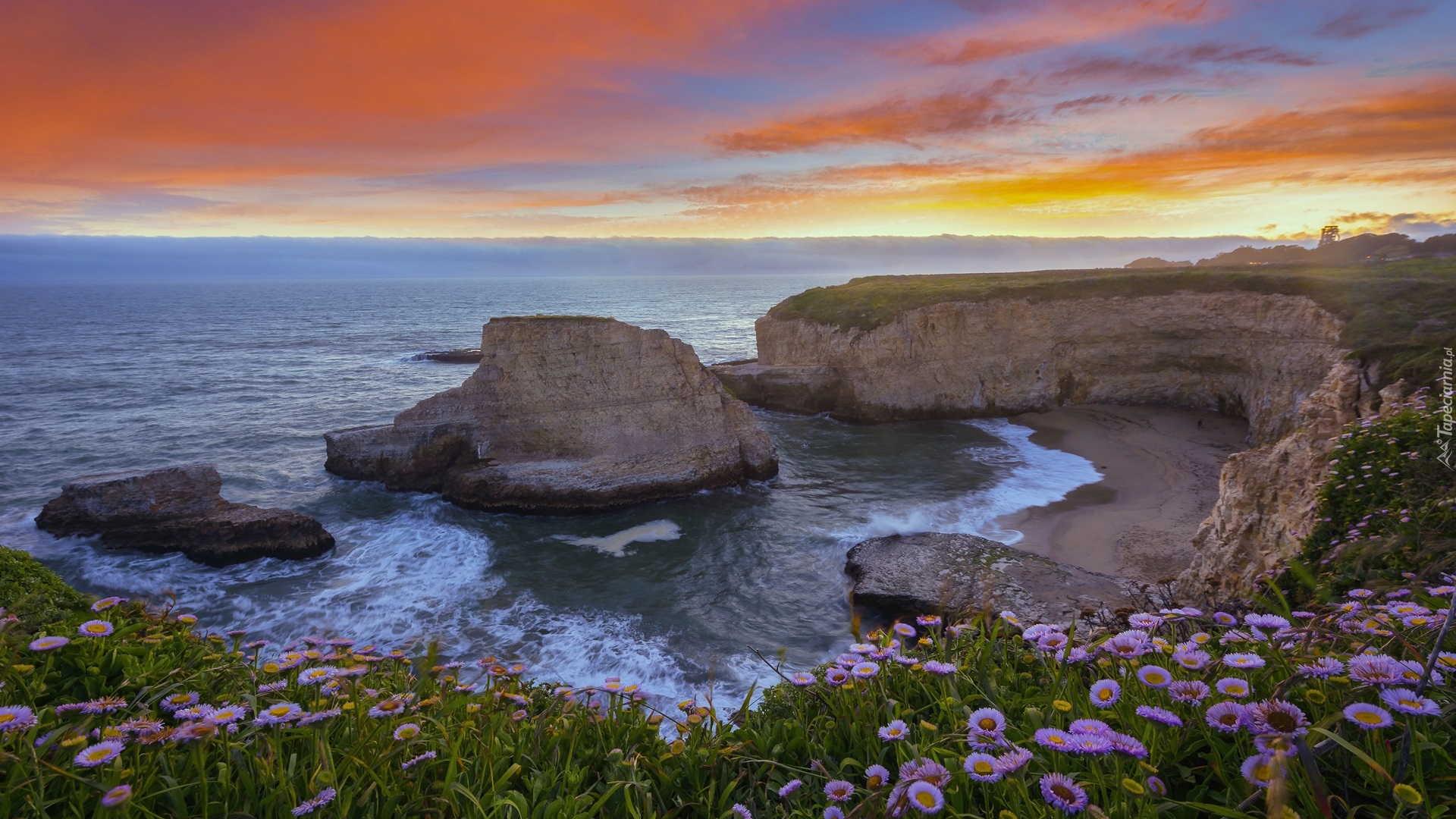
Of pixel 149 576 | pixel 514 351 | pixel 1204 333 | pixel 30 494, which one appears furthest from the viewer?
pixel 1204 333

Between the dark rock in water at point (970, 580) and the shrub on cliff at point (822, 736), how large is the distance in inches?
492

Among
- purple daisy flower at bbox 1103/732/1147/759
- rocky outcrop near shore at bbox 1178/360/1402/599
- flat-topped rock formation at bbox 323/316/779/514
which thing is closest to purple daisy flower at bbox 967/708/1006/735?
purple daisy flower at bbox 1103/732/1147/759

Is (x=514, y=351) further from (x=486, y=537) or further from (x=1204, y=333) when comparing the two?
(x=1204, y=333)

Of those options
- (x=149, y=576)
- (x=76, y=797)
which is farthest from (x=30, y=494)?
(x=76, y=797)

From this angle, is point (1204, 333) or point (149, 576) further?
point (1204, 333)

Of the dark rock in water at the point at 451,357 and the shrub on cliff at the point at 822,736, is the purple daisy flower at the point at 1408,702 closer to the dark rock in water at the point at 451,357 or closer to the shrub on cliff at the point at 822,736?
the shrub on cliff at the point at 822,736

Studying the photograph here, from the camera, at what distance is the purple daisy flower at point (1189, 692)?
2.54 metres

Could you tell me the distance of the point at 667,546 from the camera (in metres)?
22.2

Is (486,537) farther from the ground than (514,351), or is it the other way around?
(514,351)

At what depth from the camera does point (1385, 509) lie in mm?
8375

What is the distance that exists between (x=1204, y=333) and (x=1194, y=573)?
90.9 feet

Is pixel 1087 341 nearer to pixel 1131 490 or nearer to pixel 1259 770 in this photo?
pixel 1131 490

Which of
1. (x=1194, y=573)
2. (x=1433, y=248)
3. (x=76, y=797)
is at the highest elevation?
(x=1433, y=248)

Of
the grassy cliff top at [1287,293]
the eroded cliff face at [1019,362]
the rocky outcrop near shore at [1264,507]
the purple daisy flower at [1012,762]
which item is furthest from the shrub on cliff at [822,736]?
the eroded cliff face at [1019,362]
